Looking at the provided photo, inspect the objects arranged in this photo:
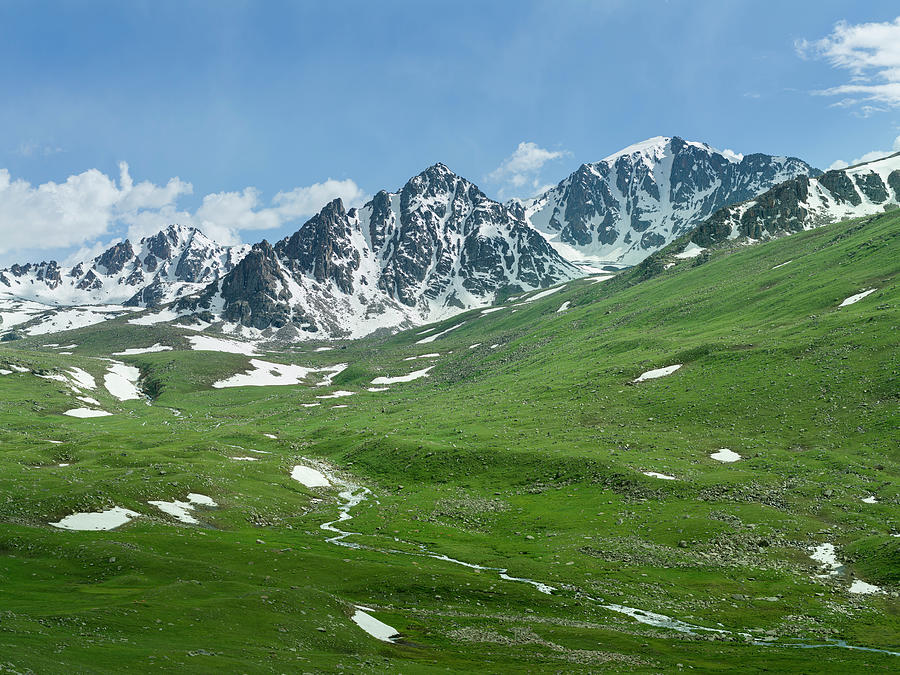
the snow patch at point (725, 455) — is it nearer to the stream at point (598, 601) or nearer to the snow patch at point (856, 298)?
the stream at point (598, 601)

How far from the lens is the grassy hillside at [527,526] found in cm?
3200

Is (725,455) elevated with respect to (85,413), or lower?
lower

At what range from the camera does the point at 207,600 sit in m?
34.3

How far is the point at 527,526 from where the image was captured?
64938 millimetres

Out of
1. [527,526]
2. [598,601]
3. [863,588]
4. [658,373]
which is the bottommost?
[863,588]

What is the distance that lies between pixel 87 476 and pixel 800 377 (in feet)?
331

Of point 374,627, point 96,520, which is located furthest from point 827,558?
point 96,520

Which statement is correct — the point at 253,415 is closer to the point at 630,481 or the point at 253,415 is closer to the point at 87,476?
the point at 87,476

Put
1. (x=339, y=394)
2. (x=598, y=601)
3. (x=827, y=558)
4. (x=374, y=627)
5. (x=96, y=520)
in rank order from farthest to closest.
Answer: (x=339, y=394)
(x=96, y=520)
(x=827, y=558)
(x=598, y=601)
(x=374, y=627)

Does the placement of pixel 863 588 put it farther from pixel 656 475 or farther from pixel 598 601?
pixel 656 475

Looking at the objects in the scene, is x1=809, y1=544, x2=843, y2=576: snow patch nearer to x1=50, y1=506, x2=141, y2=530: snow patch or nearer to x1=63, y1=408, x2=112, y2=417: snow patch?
x1=50, y1=506, x2=141, y2=530: snow patch

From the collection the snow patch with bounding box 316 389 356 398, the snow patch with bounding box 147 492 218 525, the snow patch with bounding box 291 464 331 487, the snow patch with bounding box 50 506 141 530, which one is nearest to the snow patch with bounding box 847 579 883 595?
the snow patch with bounding box 147 492 218 525

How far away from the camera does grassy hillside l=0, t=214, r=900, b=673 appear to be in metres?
32.0

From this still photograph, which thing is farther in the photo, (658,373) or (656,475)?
(658,373)
